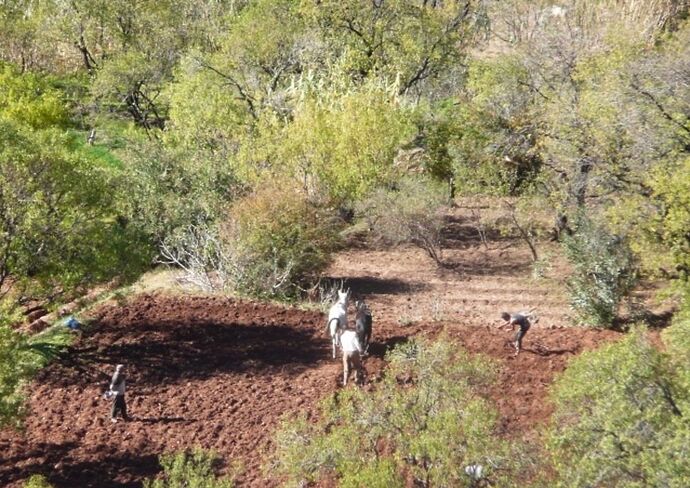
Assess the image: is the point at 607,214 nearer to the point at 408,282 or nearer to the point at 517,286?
the point at 517,286

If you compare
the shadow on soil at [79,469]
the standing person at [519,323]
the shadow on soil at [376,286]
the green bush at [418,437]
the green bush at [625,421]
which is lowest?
the shadow on soil at [79,469]

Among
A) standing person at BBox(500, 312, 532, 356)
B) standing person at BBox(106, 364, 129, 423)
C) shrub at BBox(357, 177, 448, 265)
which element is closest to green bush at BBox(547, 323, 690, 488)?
standing person at BBox(500, 312, 532, 356)

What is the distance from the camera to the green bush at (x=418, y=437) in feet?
33.4

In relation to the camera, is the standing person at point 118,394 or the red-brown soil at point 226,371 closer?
the red-brown soil at point 226,371

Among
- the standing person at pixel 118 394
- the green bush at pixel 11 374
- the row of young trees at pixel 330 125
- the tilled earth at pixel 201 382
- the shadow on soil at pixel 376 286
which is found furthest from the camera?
the shadow on soil at pixel 376 286

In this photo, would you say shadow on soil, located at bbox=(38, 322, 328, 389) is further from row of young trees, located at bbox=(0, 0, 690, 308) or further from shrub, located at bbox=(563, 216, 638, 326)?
shrub, located at bbox=(563, 216, 638, 326)

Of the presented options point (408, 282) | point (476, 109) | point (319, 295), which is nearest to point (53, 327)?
point (319, 295)

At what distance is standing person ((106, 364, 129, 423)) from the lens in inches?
574

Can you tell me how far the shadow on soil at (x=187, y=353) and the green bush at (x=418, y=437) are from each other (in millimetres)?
4772

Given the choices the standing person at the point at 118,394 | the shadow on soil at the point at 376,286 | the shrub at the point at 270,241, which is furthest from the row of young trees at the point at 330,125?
the standing person at the point at 118,394

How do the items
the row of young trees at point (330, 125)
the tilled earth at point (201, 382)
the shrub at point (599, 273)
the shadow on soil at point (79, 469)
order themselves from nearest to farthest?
1. the shadow on soil at point (79, 469)
2. the tilled earth at point (201, 382)
3. the shrub at point (599, 273)
4. the row of young trees at point (330, 125)

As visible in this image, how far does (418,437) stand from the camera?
10.5 meters

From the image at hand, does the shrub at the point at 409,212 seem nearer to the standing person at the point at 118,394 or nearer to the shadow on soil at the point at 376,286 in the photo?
the shadow on soil at the point at 376,286

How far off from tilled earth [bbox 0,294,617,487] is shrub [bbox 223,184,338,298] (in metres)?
0.87
